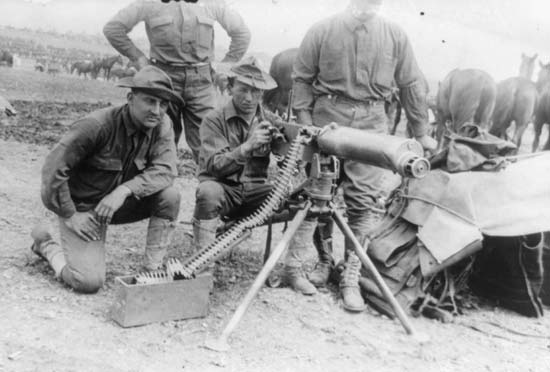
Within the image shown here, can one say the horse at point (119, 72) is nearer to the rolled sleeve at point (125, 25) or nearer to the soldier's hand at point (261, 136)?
the rolled sleeve at point (125, 25)

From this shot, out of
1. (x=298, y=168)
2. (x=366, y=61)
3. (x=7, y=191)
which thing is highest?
(x=366, y=61)

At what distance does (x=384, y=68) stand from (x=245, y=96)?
113 centimetres

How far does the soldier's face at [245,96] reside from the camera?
4.50m

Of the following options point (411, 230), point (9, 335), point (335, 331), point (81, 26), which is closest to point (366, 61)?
point (411, 230)

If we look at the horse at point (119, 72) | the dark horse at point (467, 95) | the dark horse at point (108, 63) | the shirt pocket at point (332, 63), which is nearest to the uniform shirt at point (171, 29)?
the shirt pocket at point (332, 63)

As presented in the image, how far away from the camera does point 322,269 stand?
4801 mm

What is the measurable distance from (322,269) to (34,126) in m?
7.52

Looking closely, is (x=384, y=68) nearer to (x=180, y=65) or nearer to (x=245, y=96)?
(x=245, y=96)

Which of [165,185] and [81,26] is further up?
[165,185]

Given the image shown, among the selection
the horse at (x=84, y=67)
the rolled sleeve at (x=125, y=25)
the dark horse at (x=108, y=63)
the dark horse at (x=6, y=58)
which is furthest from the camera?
the horse at (x=84, y=67)

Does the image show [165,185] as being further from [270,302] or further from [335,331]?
[335,331]

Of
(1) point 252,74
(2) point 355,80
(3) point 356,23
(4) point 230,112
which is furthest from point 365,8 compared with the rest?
(4) point 230,112

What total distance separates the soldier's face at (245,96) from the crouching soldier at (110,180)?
52 cm

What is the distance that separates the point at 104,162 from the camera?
13.8 feet
